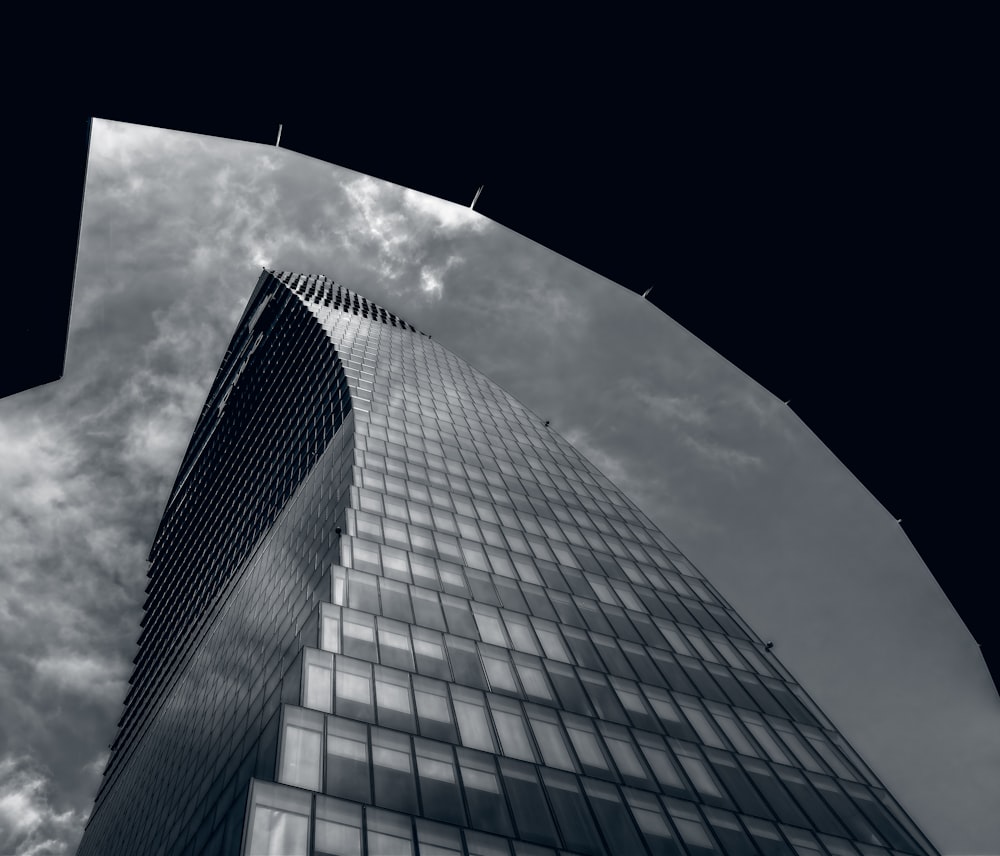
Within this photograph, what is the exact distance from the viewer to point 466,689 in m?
29.3

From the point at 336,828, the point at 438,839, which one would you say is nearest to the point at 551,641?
the point at 438,839

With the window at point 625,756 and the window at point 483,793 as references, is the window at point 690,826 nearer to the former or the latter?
the window at point 625,756

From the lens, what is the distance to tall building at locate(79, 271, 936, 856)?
2206cm

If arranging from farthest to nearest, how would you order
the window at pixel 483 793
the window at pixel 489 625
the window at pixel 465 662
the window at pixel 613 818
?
1. the window at pixel 489 625
2. the window at pixel 465 662
3. the window at pixel 613 818
4. the window at pixel 483 793

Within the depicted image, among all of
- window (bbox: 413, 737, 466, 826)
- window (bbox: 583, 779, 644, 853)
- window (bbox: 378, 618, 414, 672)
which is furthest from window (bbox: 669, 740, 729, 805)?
window (bbox: 378, 618, 414, 672)

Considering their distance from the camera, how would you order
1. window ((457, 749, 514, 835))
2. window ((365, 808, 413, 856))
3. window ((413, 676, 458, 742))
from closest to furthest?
window ((365, 808, 413, 856)) → window ((457, 749, 514, 835)) → window ((413, 676, 458, 742))

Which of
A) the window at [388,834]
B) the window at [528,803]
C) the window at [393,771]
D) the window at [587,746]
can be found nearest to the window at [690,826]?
the window at [587,746]

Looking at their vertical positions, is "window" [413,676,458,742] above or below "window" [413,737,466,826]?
above

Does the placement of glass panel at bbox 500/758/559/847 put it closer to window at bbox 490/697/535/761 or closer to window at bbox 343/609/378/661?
window at bbox 490/697/535/761

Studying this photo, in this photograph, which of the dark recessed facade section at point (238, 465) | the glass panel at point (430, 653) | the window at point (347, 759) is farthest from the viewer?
the dark recessed facade section at point (238, 465)

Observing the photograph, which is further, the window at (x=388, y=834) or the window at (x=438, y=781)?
the window at (x=438, y=781)

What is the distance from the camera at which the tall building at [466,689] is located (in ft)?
72.4

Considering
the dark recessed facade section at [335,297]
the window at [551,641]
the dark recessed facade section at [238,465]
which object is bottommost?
the window at [551,641]

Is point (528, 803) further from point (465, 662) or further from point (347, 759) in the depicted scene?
point (465, 662)
